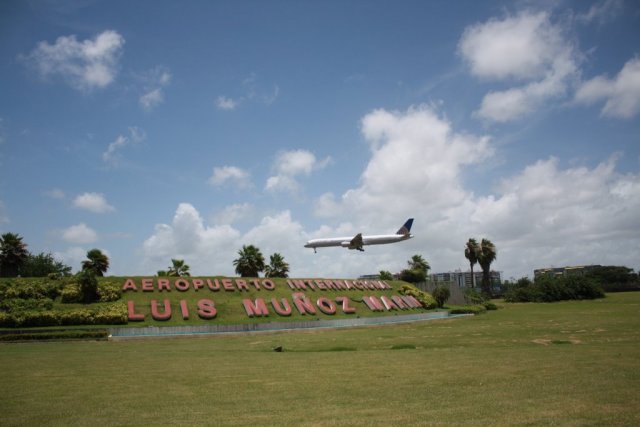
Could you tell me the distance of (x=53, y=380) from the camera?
18.6 m

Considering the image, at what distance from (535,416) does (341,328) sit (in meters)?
40.5

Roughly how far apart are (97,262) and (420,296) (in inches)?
2047

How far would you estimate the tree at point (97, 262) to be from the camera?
65625 mm

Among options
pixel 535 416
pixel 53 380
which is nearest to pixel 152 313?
pixel 53 380

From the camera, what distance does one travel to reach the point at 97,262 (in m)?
66.1

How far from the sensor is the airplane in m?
84.7

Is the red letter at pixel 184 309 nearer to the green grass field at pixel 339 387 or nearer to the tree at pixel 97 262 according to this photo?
the tree at pixel 97 262

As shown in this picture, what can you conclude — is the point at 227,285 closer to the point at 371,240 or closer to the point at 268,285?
the point at 268,285

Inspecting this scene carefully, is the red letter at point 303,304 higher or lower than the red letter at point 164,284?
lower

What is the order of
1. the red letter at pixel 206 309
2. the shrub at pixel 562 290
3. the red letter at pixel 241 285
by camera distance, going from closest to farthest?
1. the red letter at pixel 206 309
2. the red letter at pixel 241 285
3. the shrub at pixel 562 290

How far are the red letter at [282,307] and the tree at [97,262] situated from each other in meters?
25.2

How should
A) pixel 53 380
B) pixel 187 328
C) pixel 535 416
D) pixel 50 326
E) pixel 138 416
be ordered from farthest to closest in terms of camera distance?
pixel 50 326, pixel 187 328, pixel 53 380, pixel 138 416, pixel 535 416

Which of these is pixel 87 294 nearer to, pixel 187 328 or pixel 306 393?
pixel 187 328

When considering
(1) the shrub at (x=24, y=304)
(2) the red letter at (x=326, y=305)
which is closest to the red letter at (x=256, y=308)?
(2) the red letter at (x=326, y=305)
